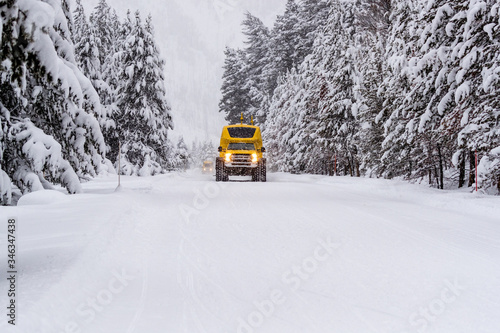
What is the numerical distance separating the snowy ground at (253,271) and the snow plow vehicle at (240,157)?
11.5 metres

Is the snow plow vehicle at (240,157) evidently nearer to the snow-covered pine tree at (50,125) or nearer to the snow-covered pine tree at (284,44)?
the snow-covered pine tree at (50,125)

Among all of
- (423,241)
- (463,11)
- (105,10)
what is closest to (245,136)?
(463,11)

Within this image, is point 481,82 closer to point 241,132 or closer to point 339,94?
point 241,132

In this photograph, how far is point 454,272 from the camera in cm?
409

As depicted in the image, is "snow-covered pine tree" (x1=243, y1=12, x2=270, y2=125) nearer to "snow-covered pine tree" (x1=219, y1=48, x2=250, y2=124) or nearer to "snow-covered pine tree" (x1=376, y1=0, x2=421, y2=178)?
"snow-covered pine tree" (x1=219, y1=48, x2=250, y2=124)

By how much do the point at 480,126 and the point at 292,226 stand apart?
664 cm

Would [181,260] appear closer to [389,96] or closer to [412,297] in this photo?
[412,297]

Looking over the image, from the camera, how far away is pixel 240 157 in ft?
63.4

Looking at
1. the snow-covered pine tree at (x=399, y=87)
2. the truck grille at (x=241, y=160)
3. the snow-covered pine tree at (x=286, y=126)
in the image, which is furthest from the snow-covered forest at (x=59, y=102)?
the snow-covered pine tree at (x=286, y=126)

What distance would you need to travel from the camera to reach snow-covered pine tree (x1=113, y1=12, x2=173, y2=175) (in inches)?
1113

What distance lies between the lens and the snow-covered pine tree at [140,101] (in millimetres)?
28281

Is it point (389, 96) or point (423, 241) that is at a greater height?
point (389, 96)

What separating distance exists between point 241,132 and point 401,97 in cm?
831

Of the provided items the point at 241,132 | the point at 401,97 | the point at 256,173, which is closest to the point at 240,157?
the point at 256,173
